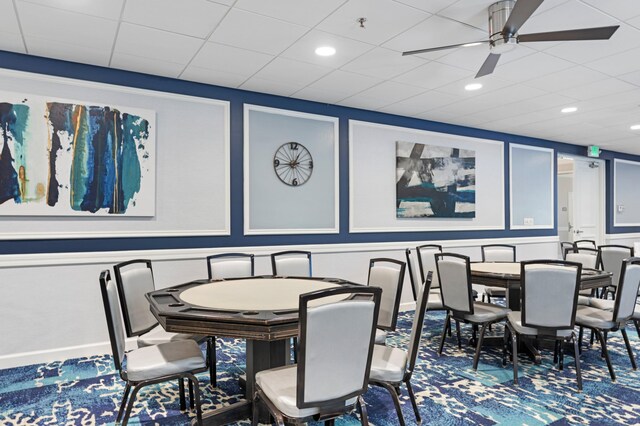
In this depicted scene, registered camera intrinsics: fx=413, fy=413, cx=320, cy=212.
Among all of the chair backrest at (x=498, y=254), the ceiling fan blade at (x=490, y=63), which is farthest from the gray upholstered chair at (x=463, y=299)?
the ceiling fan blade at (x=490, y=63)

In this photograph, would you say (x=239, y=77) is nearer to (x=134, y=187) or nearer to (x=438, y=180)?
(x=134, y=187)

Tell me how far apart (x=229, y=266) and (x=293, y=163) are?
69.2 inches

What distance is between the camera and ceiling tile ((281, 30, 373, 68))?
3402 millimetres

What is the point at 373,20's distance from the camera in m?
3.10

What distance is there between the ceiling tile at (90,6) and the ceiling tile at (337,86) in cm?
205

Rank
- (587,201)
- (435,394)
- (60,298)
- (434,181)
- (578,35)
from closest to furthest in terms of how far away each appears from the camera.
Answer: (578,35)
(435,394)
(60,298)
(434,181)
(587,201)

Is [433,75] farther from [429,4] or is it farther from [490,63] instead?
[429,4]

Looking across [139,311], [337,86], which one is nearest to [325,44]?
[337,86]

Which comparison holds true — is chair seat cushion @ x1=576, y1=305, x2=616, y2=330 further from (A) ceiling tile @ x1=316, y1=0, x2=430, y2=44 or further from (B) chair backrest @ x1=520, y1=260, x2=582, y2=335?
(A) ceiling tile @ x1=316, y1=0, x2=430, y2=44

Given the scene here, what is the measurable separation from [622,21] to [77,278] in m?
5.08

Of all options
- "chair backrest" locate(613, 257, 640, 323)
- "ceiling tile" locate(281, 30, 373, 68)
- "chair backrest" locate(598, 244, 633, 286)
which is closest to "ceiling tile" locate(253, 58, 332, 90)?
"ceiling tile" locate(281, 30, 373, 68)

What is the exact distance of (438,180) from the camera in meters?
6.32

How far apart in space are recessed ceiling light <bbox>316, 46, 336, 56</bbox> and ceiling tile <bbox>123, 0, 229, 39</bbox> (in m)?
0.93

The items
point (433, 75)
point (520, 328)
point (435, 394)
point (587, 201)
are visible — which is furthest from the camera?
point (587, 201)
